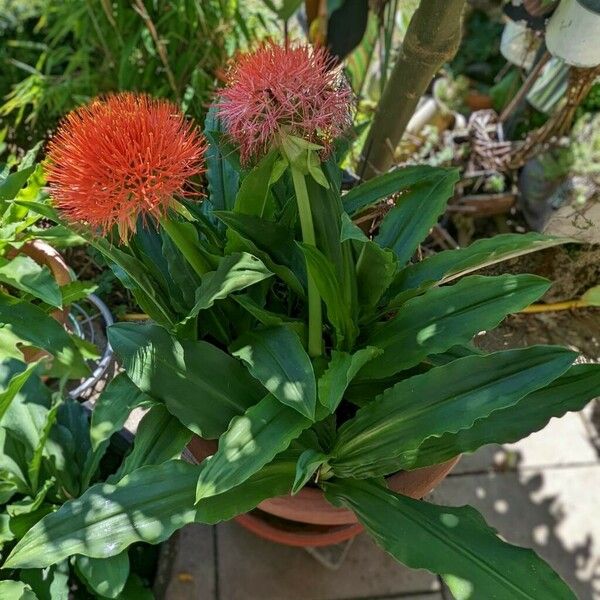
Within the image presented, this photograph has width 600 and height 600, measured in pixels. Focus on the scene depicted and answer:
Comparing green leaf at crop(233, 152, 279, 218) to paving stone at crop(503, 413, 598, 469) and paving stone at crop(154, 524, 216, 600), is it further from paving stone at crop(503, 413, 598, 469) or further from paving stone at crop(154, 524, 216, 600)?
paving stone at crop(503, 413, 598, 469)

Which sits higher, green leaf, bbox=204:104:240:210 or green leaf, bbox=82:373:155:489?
green leaf, bbox=204:104:240:210


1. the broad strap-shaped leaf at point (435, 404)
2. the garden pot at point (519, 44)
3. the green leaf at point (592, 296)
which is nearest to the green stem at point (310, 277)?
the broad strap-shaped leaf at point (435, 404)

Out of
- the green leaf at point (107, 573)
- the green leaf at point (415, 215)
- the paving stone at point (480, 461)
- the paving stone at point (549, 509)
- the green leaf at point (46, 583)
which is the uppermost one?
the green leaf at point (415, 215)

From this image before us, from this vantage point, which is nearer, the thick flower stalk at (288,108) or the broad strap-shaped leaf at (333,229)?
the thick flower stalk at (288,108)

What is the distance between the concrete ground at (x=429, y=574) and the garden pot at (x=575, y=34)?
88 centimetres

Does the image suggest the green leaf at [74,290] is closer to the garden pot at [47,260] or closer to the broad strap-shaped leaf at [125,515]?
the garden pot at [47,260]

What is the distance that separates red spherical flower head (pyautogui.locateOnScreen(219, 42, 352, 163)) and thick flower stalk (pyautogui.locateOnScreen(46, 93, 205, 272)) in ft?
0.26

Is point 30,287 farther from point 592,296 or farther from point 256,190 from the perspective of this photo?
point 592,296

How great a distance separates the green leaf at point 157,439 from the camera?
0.93m

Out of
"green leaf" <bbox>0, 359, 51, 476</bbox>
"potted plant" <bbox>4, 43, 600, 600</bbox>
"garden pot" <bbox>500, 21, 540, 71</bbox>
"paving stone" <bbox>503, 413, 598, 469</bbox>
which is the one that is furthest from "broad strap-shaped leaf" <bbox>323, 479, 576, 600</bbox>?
"garden pot" <bbox>500, 21, 540, 71</bbox>

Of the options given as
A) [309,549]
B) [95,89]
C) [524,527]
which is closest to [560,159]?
[524,527]

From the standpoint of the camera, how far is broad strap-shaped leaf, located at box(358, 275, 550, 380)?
2.94 feet

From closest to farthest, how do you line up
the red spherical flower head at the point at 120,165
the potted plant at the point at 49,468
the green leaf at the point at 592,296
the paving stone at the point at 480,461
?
the red spherical flower head at the point at 120,165, the potted plant at the point at 49,468, the green leaf at the point at 592,296, the paving stone at the point at 480,461

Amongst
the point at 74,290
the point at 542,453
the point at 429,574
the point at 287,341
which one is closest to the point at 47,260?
the point at 74,290
